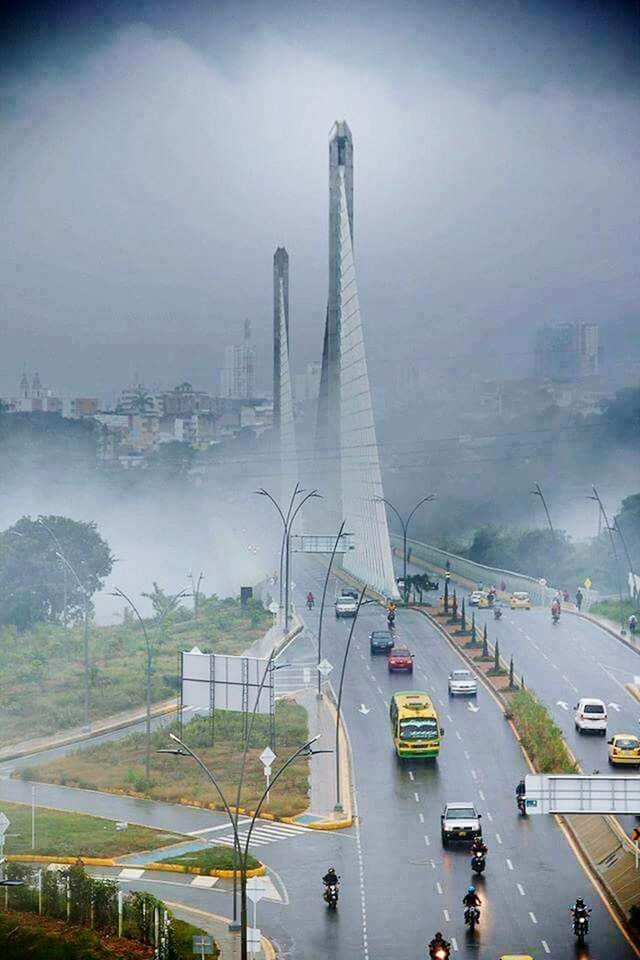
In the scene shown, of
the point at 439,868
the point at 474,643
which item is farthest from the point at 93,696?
the point at 439,868

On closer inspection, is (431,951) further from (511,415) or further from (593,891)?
(511,415)

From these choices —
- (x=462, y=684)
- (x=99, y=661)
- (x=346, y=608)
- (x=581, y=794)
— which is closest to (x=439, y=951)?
(x=581, y=794)

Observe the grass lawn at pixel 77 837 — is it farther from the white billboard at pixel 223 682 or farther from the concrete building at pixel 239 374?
the concrete building at pixel 239 374

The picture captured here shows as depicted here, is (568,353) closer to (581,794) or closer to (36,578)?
(36,578)

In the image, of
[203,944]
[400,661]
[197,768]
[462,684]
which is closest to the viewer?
[203,944]

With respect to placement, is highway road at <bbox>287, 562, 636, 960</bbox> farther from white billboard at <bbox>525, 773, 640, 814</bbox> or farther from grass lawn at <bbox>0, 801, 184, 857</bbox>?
grass lawn at <bbox>0, 801, 184, 857</bbox>

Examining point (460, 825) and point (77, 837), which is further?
point (77, 837)

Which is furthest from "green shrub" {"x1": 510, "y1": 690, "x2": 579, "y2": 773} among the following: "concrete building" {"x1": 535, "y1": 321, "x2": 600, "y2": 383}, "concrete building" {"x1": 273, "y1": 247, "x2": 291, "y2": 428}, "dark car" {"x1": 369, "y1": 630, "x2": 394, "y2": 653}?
"concrete building" {"x1": 535, "y1": 321, "x2": 600, "y2": 383}
